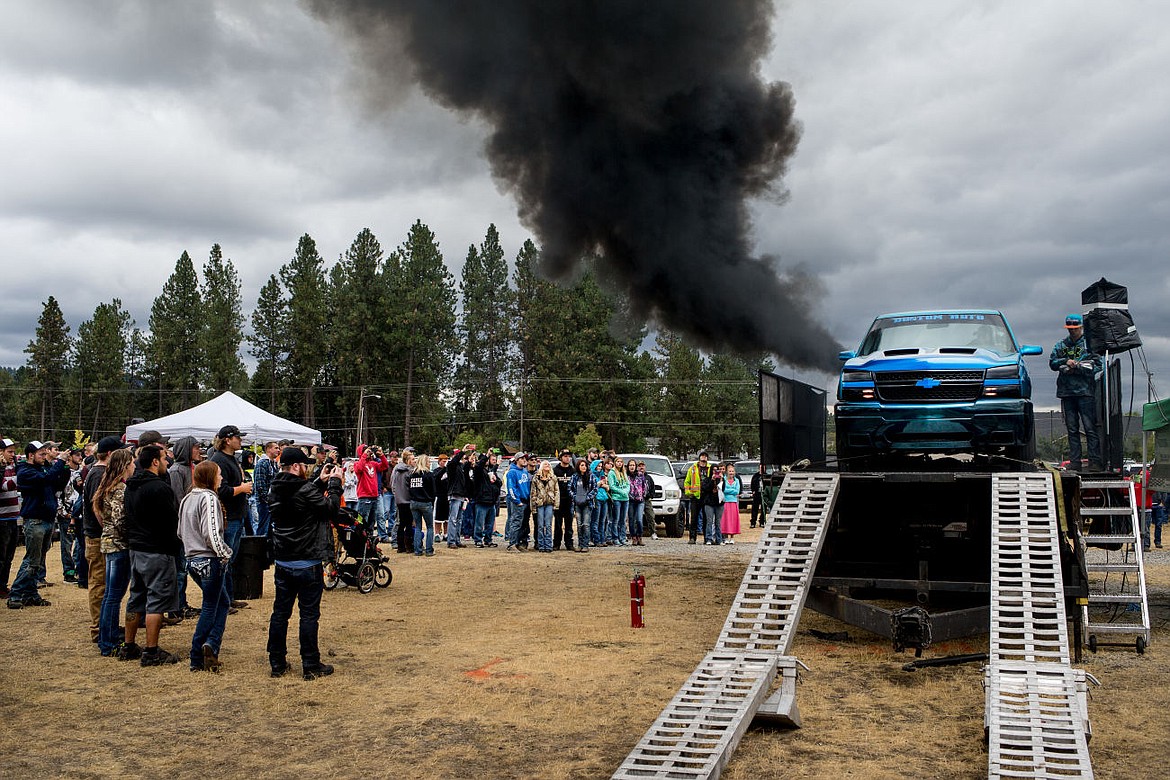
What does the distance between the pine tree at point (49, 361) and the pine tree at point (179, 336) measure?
9.45 metres

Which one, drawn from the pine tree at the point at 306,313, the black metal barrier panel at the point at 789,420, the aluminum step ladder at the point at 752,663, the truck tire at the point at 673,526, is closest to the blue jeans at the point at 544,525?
the truck tire at the point at 673,526

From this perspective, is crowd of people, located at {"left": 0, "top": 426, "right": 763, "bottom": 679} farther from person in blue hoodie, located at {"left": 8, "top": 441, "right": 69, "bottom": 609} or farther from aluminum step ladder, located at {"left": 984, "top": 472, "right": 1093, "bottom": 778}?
aluminum step ladder, located at {"left": 984, "top": 472, "right": 1093, "bottom": 778}

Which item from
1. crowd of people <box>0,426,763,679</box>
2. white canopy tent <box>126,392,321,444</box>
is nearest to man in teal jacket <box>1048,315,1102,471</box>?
crowd of people <box>0,426,763,679</box>

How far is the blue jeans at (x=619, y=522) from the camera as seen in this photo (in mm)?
20797

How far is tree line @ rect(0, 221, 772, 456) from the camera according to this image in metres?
66.5

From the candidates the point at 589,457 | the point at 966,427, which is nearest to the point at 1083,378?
the point at 966,427

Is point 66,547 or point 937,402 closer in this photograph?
point 937,402

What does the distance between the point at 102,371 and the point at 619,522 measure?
64.9 metres

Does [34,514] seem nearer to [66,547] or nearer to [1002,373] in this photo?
[66,547]

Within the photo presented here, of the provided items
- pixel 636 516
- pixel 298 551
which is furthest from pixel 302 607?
pixel 636 516

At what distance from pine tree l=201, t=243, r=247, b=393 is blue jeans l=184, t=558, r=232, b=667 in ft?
208

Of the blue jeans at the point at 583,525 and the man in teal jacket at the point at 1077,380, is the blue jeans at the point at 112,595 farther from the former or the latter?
the blue jeans at the point at 583,525

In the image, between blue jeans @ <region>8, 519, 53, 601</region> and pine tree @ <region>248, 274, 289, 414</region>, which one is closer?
blue jeans @ <region>8, 519, 53, 601</region>

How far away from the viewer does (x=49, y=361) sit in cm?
7450
